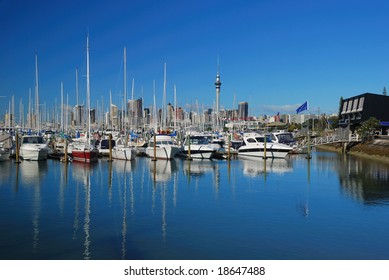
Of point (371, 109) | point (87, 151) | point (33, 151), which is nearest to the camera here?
point (87, 151)

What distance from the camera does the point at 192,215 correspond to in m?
21.4

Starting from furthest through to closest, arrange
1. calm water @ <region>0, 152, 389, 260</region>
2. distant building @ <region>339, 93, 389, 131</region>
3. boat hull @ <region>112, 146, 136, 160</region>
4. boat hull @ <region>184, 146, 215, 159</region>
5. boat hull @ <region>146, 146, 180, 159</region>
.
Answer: distant building @ <region>339, 93, 389, 131</region>, boat hull @ <region>184, 146, 215, 159</region>, boat hull @ <region>146, 146, 180, 159</region>, boat hull @ <region>112, 146, 136, 160</region>, calm water @ <region>0, 152, 389, 260</region>

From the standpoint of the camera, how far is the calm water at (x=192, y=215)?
15539mm

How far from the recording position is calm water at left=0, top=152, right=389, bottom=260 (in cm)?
1554

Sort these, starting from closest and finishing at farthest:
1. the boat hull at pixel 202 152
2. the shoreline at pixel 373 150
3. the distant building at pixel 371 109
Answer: the boat hull at pixel 202 152, the shoreline at pixel 373 150, the distant building at pixel 371 109

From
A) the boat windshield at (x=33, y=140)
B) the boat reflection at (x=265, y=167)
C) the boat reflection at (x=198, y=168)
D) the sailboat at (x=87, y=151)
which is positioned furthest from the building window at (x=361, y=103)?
the boat windshield at (x=33, y=140)

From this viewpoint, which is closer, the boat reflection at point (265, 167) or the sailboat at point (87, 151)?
the boat reflection at point (265, 167)

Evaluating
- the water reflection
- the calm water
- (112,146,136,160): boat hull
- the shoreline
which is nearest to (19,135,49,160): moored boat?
(112,146,136,160): boat hull

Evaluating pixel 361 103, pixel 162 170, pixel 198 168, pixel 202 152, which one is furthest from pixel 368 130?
pixel 162 170

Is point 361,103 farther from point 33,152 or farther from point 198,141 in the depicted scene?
point 33,152

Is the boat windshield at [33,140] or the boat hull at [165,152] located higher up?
the boat windshield at [33,140]

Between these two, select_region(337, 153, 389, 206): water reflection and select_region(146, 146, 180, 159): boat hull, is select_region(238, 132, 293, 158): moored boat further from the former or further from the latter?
select_region(146, 146, 180, 159): boat hull

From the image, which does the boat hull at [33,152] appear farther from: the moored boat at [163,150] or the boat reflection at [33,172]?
the moored boat at [163,150]
